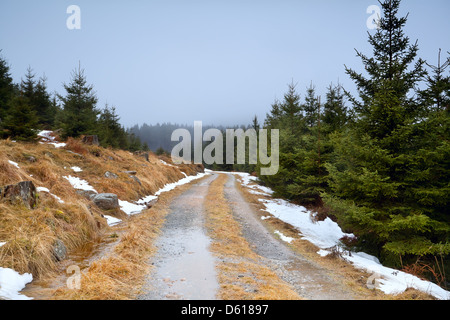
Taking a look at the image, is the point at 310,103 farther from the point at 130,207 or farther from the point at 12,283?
the point at 12,283

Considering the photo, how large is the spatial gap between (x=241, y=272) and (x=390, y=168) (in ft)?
20.5

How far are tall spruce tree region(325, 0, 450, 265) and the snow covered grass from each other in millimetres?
927

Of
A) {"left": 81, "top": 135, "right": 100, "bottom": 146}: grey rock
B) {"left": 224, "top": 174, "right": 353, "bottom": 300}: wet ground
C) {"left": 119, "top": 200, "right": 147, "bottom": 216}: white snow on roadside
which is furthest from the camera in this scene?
{"left": 81, "top": 135, "right": 100, "bottom": 146}: grey rock

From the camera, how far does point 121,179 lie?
503 inches

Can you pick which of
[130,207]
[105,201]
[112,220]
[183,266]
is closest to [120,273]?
[183,266]

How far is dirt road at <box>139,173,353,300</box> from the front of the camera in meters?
→ 4.06

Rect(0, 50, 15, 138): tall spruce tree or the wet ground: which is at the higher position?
Rect(0, 50, 15, 138): tall spruce tree

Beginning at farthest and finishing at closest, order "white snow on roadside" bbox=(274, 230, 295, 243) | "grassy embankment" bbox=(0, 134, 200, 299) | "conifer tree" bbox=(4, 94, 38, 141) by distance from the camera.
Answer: "conifer tree" bbox=(4, 94, 38, 141), "white snow on roadside" bbox=(274, 230, 295, 243), "grassy embankment" bbox=(0, 134, 200, 299)

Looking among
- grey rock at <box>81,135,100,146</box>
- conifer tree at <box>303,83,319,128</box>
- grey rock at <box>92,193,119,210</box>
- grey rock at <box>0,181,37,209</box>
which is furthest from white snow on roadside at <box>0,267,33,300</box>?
conifer tree at <box>303,83,319,128</box>

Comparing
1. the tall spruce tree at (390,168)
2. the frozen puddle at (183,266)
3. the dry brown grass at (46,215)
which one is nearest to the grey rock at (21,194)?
the dry brown grass at (46,215)

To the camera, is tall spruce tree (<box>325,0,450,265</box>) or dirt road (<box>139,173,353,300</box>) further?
tall spruce tree (<box>325,0,450,265</box>)

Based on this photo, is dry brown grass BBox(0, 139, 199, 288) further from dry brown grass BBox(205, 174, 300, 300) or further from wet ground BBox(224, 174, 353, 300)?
wet ground BBox(224, 174, 353, 300)

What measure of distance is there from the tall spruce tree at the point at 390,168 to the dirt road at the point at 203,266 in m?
2.63

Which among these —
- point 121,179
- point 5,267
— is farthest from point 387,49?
point 121,179
